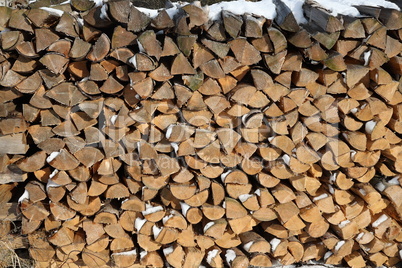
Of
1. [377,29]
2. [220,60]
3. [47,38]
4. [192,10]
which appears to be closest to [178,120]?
[220,60]

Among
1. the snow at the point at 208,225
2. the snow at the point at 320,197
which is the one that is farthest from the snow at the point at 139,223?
the snow at the point at 320,197

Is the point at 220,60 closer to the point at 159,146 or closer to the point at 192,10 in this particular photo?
the point at 192,10

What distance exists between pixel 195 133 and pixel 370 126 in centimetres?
110

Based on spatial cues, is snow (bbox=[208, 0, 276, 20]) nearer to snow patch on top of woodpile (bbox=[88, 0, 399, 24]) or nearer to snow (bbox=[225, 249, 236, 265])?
snow patch on top of woodpile (bbox=[88, 0, 399, 24])

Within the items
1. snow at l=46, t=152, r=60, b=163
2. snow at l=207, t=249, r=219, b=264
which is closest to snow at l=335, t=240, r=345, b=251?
snow at l=207, t=249, r=219, b=264

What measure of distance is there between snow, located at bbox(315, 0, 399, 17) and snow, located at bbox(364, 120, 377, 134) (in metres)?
0.66

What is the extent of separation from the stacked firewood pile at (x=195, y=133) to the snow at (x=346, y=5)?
9 cm

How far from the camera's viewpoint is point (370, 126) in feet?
8.04

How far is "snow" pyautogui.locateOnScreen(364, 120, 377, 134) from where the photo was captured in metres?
2.43

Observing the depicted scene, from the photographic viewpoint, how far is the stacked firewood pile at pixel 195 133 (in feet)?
7.12

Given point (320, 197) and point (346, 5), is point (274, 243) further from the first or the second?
point (346, 5)

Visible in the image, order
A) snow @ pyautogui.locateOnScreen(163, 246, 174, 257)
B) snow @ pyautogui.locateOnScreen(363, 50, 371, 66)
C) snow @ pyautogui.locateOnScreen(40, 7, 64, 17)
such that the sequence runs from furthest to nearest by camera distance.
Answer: snow @ pyautogui.locateOnScreen(163, 246, 174, 257) → snow @ pyautogui.locateOnScreen(363, 50, 371, 66) → snow @ pyautogui.locateOnScreen(40, 7, 64, 17)

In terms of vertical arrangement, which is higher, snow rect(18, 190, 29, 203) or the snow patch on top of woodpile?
the snow patch on top of woodpile

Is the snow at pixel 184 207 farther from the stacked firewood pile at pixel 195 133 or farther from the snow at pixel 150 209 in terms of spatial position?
the snow at pixel 150 209
